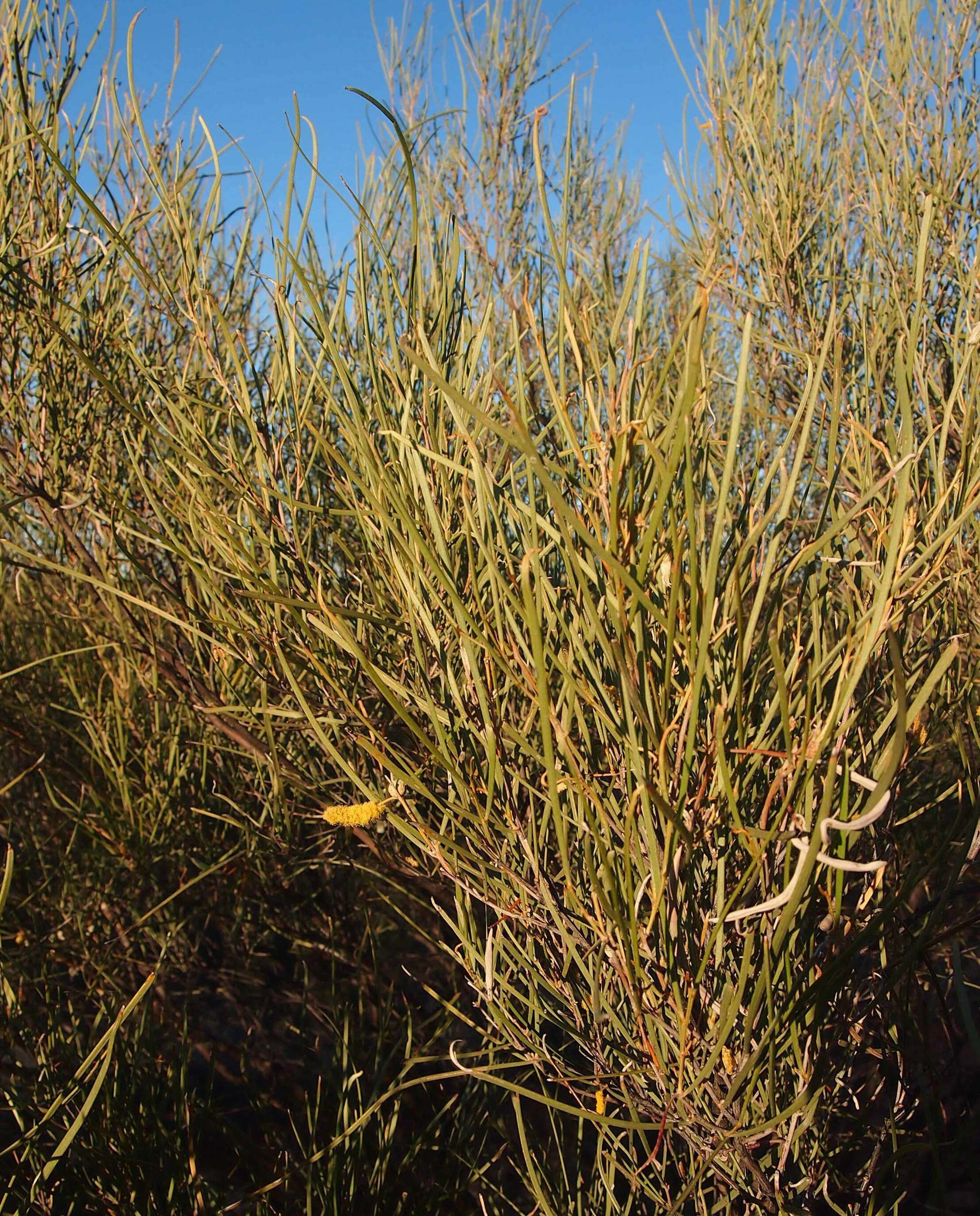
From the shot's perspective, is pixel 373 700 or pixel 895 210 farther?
pixel 895 210

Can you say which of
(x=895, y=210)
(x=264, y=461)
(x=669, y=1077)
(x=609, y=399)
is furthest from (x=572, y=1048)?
(x=895, y=210)

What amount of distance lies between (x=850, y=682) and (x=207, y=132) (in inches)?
28.6

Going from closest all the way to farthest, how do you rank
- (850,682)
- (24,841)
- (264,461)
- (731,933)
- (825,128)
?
(850,682) < (731,933) < (264,461) < (24,841) < (825,128)

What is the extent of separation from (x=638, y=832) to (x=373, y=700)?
49 cm

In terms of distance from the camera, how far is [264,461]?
897mm

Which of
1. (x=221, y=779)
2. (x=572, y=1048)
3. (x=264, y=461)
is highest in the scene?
(x=264, y=461)

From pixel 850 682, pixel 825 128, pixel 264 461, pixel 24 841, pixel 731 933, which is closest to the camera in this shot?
pixel 850 682

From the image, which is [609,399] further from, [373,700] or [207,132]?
[373,700]

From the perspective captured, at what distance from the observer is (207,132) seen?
0.73 m

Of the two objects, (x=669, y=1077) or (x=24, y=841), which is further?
(x=24, y=841)

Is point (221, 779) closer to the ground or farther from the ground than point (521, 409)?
closer to the ground

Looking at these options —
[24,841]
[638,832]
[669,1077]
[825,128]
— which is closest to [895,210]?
[825,128]

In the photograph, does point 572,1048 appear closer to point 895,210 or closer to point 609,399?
point 609,399

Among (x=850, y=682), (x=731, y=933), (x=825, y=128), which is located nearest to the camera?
(x=850, y=682)
